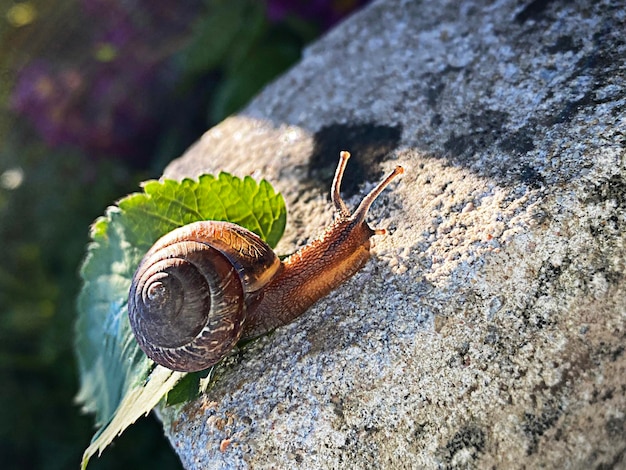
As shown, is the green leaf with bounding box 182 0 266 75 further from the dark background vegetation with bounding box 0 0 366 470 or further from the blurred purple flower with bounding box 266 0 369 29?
the blurred purple flower with bounding box 266 0 369 29

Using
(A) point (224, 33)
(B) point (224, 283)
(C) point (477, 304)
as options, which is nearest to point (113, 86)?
(A) point (224, 33)

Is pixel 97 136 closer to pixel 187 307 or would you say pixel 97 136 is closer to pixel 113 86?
pixel 113 86

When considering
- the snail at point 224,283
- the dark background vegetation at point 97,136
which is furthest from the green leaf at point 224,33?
the snail at point 224,283

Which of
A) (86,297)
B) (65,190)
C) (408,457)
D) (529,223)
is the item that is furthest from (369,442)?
(65,190)

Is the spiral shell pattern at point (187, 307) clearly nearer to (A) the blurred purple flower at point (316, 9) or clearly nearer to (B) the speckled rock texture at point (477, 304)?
(B) the speckled rock texture at point (477, 304)

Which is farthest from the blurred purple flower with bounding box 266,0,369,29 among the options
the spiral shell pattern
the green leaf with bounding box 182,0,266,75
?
the spiral shell pattern

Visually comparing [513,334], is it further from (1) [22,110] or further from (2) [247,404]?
(1) [22,110]
